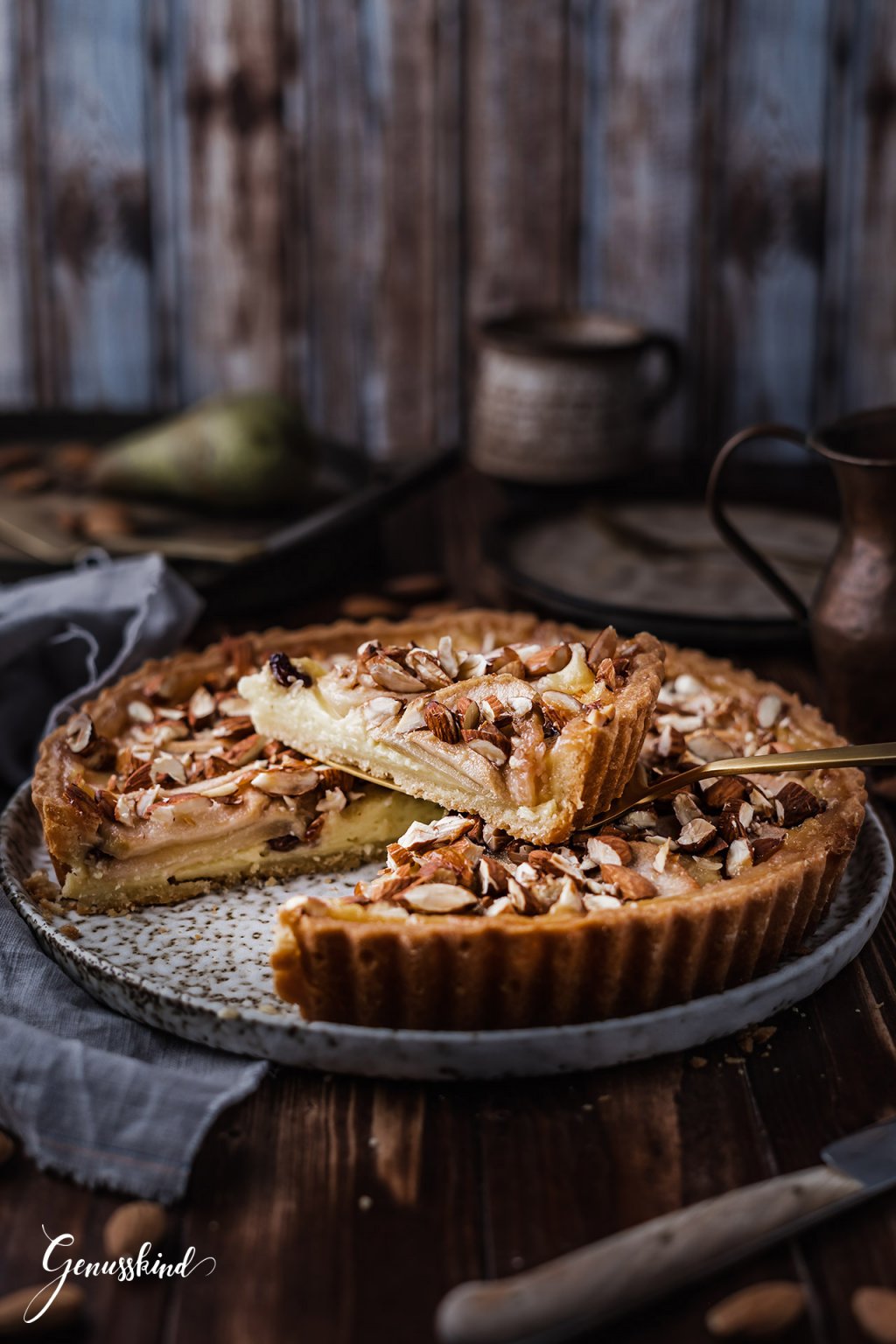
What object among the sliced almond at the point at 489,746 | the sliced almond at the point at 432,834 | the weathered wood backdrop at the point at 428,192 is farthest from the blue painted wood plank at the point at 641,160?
the sliced almond at the point at 432,834

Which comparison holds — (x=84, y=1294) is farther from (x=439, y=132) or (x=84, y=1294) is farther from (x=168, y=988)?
(x=439, y=132)

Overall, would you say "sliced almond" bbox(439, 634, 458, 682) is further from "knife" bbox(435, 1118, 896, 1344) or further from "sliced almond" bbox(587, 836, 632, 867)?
"knife" bbox(435, 1118, 896, 1344)

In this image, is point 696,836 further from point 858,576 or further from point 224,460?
point 224,460

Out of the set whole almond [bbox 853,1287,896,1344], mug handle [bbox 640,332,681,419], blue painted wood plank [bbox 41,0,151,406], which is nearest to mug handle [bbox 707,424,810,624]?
mug handle [bbox 640,332,681,419]

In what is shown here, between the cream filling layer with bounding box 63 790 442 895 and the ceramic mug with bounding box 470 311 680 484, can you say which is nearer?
the cream filling layer with bounding box 63 790 442 895

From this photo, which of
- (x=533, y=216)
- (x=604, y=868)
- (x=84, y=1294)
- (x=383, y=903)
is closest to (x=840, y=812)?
(x=604, y=868)

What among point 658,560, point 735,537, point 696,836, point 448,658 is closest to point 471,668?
point 448,658

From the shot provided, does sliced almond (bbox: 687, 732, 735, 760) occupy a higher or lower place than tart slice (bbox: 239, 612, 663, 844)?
lower
